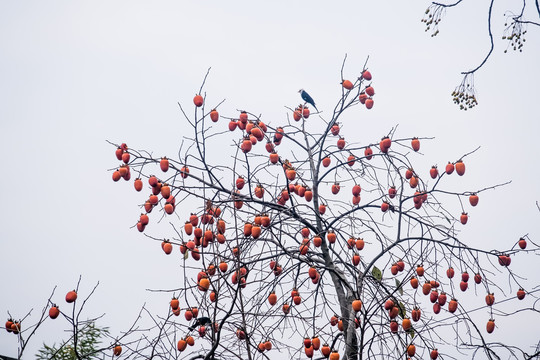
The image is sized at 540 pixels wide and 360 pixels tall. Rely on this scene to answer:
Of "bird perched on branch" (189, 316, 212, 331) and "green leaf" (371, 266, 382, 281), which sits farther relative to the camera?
"green leaf" (371, 266, 382, 281)

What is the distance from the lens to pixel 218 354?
3.85m

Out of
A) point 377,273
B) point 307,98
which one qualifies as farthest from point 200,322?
point 307,98

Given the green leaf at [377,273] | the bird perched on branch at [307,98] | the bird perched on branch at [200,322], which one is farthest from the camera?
the bird perched on branch at [307,98]

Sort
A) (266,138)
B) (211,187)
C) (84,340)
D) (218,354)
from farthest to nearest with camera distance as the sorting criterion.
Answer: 1. (84,340)
2. (266,138)
3. (211,187)
4. (218,354)

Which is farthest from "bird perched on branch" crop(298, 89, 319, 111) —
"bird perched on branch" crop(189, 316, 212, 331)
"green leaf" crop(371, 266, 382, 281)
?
"bird perched on branch" crop(189, 316, 212, 331)

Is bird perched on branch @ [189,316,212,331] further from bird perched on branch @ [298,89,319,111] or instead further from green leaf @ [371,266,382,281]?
bird perched on branch @ [298,89,319,111]

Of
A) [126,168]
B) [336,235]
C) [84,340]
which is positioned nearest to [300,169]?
[336,235]

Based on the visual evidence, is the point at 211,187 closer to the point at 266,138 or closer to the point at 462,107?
the point at 266,138

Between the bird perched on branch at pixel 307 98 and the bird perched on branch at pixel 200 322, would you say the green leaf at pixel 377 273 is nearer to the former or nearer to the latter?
the bird perched on branch at pixel 200 322

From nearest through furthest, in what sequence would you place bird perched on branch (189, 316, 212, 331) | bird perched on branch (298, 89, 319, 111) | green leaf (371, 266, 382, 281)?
bird perched on branch (189, 316, 212, 331) → green leaf (371, 266, 382, 281) → bird perched on branch (298, 89, 319, 111)

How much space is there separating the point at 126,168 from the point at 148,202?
0.35 meters

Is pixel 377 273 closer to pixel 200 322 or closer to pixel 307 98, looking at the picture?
pixel 200 322

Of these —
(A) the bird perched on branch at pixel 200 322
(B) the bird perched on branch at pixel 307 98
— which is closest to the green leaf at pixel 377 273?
(A) the bird perched on branch at pixel 200 322

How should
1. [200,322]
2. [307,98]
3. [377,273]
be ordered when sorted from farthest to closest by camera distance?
[307,98]
[377,273]
[200,322]
